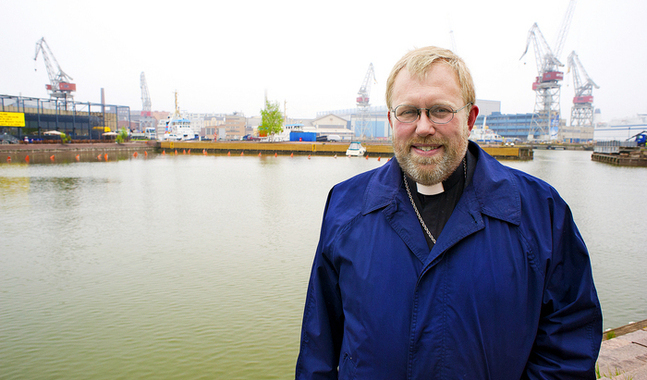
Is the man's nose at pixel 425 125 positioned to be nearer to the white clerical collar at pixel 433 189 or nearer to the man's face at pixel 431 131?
the man's face at pixel 431 131

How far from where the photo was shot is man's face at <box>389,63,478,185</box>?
1.84 meters

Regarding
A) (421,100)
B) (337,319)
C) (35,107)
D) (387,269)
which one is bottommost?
(337,319)

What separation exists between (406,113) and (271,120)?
7893cm

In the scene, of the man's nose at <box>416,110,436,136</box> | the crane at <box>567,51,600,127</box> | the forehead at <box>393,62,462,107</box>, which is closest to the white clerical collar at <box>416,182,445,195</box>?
the man's nose at <box>416,110,436,136</box>

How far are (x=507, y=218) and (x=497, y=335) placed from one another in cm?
48

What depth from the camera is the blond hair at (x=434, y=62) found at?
71.4 inches

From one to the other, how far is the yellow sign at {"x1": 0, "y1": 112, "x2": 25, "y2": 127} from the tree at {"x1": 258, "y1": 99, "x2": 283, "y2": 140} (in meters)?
37.3

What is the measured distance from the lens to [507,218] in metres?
1.75

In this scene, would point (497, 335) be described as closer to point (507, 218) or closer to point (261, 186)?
point (507, 218)

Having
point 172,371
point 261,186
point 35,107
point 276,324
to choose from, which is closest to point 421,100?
point 172,371

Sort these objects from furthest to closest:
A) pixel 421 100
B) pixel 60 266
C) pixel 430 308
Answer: pixel 60 266
pixel 421 100
pixel 430 308

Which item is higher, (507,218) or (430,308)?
(507,218)

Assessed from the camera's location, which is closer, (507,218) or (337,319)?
(507,218)

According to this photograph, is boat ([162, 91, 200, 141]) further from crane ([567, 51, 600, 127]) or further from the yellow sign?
crane ([567, 51, 600, 127])
